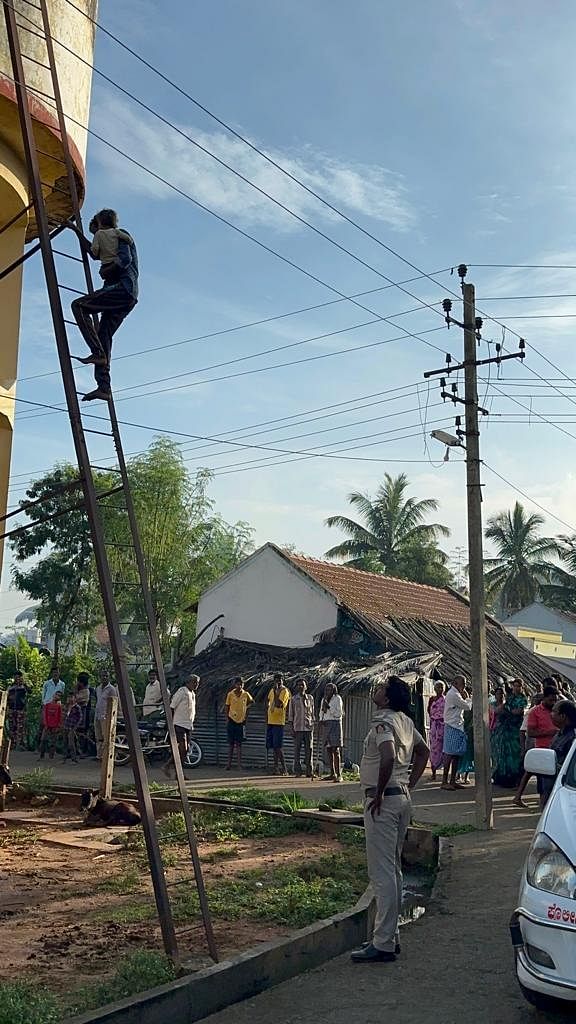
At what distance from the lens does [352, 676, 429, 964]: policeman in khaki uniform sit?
685 cm

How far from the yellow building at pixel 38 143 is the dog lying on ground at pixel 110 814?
4.58m

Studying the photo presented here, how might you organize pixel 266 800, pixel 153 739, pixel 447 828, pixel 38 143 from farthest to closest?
1. pixel 153 739
2. pixel 266 800
3. pixel 447 828
4. pixel 38 143

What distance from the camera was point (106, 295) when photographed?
727cm

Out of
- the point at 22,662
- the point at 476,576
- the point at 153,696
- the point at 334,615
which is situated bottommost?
the point at 153,696

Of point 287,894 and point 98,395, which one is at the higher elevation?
point 98,395

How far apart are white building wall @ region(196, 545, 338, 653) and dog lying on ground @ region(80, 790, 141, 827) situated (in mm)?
12691

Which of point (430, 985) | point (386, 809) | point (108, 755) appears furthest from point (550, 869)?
point (108, 755)

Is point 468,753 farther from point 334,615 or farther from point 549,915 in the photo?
point 549,915

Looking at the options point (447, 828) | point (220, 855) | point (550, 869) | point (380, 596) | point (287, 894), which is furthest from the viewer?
point (380, 596)

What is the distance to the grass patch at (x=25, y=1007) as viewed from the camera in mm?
4969

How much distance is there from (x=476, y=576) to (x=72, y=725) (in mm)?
12004

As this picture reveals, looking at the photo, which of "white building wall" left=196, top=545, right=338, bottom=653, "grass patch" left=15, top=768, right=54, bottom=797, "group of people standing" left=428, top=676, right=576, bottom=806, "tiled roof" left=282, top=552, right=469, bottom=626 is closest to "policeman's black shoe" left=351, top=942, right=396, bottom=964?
"grass patch" left=15, top=768, right=54, bottom=797

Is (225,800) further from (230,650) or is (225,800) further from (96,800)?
(230,650)

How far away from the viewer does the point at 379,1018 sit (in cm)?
577
